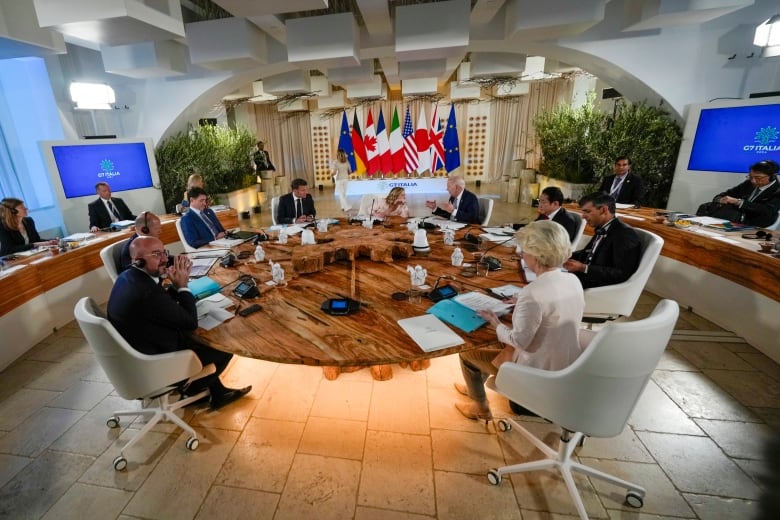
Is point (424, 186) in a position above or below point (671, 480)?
above

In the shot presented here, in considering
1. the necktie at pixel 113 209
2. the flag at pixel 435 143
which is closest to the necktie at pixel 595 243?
the necktie at pixel 113 209

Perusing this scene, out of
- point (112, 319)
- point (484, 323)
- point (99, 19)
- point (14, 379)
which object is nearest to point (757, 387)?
point (484, 323)

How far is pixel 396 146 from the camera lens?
9578 mm

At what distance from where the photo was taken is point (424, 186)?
10211 millimetres

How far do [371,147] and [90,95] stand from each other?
6.10m

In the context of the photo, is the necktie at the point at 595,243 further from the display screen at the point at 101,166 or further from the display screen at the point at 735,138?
the display screen at the point at 101,166

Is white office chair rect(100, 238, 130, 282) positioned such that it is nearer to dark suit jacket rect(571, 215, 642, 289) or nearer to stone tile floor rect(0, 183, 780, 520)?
stone tile floor rect(0, 183, 780, 520)

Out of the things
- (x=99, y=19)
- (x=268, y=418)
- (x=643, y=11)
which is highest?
(x=643, y=11)

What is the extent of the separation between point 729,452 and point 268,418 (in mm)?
2850

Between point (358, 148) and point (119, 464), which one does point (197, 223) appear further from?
point (358, 148)

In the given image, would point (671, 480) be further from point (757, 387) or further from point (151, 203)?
point (151, 203)

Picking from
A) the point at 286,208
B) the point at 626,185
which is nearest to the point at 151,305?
the point at 286,208

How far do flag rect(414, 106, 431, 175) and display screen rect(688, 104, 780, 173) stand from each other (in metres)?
5.90

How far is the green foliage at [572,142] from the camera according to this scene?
5887 mm
